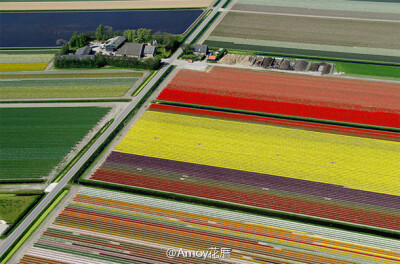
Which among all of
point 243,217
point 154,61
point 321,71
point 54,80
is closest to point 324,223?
point 243,217

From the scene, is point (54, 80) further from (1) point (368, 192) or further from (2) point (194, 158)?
(1) point (368, 192)

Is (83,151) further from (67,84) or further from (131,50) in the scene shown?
(131,50)

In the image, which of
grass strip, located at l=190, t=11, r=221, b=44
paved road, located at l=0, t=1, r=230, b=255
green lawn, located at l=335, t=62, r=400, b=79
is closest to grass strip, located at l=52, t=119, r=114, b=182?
paved road, located at l=0, t=1, r=230, b=255

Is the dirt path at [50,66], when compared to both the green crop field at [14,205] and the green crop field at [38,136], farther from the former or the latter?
the green crop field at [14,205]

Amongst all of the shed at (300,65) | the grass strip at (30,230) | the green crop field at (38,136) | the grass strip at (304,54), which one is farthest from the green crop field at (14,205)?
the grass strip at (304,54)

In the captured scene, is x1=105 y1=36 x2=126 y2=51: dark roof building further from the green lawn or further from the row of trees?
the green lawn

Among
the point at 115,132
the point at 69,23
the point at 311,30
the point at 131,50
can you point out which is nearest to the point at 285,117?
the point at 115,132
